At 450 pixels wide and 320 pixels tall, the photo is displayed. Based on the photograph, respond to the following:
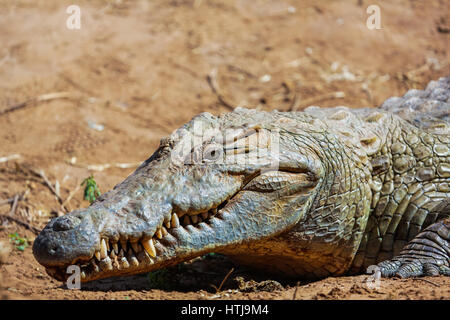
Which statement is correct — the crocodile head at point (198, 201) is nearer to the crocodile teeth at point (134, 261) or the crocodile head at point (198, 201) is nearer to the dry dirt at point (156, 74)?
the crocodile teeth at point (134, 261)

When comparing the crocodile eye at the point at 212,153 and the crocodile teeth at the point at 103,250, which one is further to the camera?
the crocodile eye at the point at 212,153

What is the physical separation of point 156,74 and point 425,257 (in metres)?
5.68

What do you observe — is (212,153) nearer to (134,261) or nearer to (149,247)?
(149,247)

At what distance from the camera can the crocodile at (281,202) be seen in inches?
123

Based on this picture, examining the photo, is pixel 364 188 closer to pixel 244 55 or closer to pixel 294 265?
pixel 294 265

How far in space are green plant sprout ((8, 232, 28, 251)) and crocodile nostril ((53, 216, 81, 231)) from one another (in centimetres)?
181

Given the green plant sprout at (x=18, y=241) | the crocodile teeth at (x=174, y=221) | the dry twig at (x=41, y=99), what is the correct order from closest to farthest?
the crocodile teeth at (x=174, y=221)
the green plant sprout at (x=18, y=241)
the dry twig at (x=41, y=99)

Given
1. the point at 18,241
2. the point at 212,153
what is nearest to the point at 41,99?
the point at 18,241

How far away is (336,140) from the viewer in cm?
397

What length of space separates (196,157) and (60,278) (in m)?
1.08

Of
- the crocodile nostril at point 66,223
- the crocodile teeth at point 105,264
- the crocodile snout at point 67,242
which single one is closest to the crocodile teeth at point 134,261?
the crocodile teeth at point 105,264

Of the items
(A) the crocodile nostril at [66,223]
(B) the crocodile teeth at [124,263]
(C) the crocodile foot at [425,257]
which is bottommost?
(C) the crocodile foot at [425,257]
